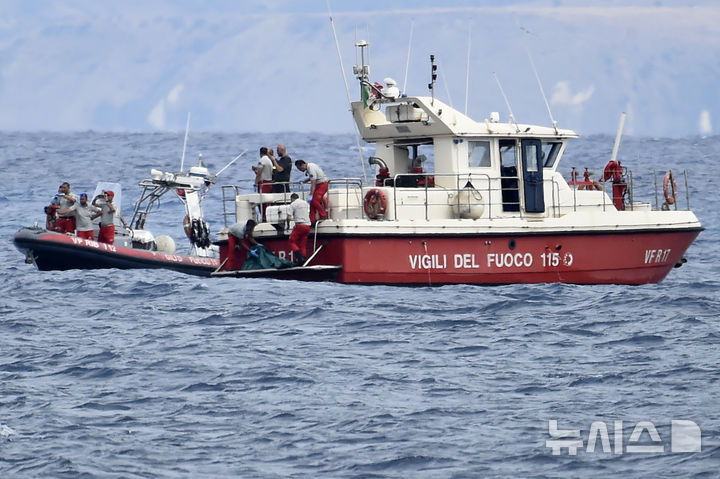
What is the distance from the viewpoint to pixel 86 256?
73.5 feet

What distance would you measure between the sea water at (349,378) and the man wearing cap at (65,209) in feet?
4.01

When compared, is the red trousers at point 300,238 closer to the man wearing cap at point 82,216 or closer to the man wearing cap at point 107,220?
the man wearing cap at point 107,220

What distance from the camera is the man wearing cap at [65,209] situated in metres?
23.2

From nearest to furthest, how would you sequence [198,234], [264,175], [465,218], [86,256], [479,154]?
[465,218] < [479,154] < [264,175] < [86,256] < [198,234]

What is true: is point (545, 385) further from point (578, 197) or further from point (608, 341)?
point (578, 197)

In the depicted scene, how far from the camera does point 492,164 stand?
21406 millimetres

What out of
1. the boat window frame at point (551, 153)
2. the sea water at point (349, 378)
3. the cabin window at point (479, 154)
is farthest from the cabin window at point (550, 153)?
the sea water at point (349, 378)

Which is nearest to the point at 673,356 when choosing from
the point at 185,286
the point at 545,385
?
the point at 545,385

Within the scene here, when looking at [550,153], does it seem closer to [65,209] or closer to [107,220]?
[107,220]

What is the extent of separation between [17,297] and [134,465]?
30.7ft

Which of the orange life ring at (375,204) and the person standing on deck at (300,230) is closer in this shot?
the person standing on deck at (300,230)

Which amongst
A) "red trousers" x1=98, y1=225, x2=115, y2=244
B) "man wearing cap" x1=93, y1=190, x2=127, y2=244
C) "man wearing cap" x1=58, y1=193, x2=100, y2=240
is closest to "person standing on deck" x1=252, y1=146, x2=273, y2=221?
"man wearing cap" x1=93, y1=190, x2=127, y2=244

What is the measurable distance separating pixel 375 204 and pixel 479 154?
2.09 metres

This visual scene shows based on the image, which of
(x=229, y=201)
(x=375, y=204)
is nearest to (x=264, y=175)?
(x=375, y=204)
